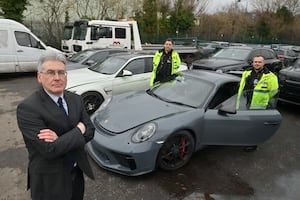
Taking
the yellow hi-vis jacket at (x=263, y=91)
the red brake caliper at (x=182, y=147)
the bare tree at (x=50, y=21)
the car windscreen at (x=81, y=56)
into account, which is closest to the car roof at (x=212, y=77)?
the yellow hi-vis jacket at (x=263, y=91)

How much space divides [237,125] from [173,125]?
3.51 feet

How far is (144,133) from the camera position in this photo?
3.29 m

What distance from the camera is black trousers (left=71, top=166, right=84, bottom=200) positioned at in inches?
80.0

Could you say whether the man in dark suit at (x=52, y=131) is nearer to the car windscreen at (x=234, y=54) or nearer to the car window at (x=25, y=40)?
the car windscreen at (x=234, y=54)

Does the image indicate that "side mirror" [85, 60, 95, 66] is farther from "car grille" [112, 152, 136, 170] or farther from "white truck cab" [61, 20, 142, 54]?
"car grille" [112, 152, 136, 170]

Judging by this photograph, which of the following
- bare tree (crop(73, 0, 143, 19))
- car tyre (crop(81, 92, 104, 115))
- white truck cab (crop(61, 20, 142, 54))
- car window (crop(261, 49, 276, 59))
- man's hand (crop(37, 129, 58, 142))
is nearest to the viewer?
man's hand (crop(37, 129, 58, 142))

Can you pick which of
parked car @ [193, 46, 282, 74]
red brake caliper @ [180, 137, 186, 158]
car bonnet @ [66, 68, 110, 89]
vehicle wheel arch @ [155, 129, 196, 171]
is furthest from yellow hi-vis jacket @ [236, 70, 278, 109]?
parked car @ [193, 46, 282, 74]

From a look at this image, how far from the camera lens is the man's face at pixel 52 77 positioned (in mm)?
1760

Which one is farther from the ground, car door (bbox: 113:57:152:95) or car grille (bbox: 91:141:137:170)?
car door (bbox: 113:57:152:95)

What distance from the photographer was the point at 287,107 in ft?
23.2

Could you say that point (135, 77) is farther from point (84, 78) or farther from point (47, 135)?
point (47, 135)

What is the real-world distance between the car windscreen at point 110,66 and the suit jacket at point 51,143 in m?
4.49

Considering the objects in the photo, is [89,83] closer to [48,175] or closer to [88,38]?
[48,175]

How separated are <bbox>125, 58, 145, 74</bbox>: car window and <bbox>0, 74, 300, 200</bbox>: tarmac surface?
9.79 feet
